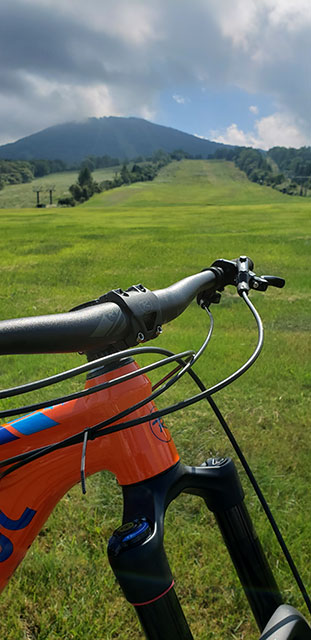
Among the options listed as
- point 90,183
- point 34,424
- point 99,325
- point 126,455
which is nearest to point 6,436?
point 34,424

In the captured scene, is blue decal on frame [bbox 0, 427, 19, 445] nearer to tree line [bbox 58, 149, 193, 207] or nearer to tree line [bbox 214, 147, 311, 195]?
tree line [bbox 58, 149, 193, 207]

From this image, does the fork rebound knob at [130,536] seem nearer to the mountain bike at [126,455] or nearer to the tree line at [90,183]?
the mountain bike at [126,455]

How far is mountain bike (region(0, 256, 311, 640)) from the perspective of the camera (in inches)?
39.2

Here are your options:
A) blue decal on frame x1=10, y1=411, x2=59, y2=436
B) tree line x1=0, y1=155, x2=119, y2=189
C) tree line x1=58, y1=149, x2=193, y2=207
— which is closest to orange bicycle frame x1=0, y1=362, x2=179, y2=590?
blue decal on frame x1=10, y1=411, x2=59, y2=436

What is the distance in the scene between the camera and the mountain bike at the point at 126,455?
1.00 m

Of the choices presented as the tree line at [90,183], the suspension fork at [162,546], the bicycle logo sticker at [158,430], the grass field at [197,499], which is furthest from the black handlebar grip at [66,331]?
the tree line at [90,183]

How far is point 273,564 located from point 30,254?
42.6 ft

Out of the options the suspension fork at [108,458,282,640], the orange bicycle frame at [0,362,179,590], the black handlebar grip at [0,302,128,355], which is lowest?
the suspension fork at [108,458,282,640]

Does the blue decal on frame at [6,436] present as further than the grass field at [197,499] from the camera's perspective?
No

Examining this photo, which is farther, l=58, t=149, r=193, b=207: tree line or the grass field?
l=58, t=149, r=193, b=207: tree line

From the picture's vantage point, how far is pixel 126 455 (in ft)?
3.86

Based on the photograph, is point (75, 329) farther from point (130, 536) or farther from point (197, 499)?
point (197, 499)

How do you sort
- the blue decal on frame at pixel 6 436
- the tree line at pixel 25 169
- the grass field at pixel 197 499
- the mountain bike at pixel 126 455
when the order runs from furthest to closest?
the tree line at pixel 25 169 → the grass field at pixel 197 499 → the blue decal on frame at pixel 6 436 → the mountain bike at pixel 126 455

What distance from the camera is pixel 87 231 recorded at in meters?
19.9
